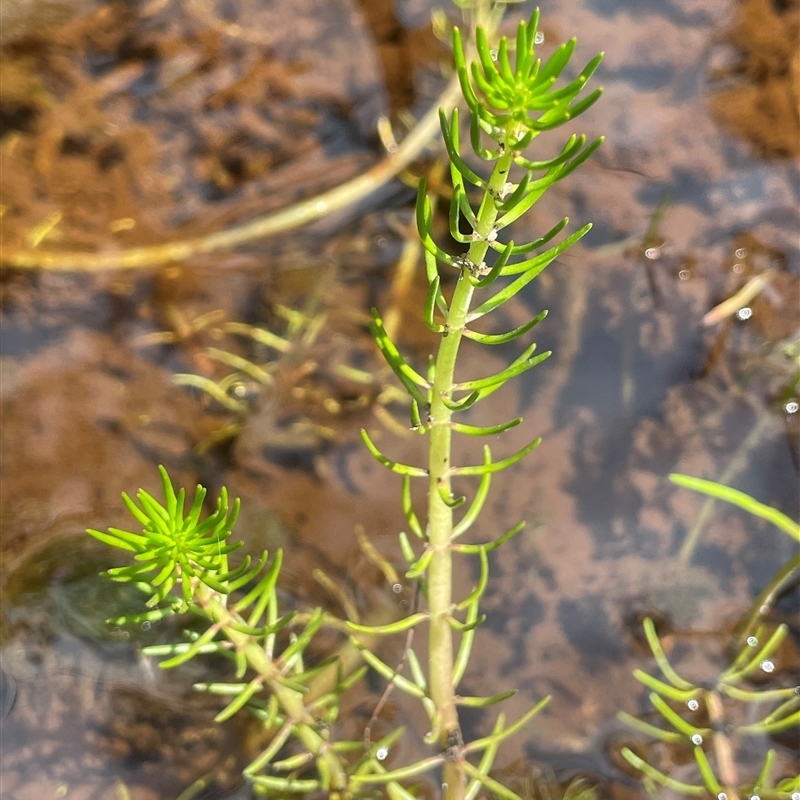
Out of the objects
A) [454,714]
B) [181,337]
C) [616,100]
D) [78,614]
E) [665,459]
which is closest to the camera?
[454,714]

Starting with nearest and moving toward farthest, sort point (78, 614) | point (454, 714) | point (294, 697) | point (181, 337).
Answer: point (294, 697)
point (454, 714)
point (78, 614)
point (181, 337)

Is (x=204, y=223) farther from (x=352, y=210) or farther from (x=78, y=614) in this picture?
(x=78, y=614)

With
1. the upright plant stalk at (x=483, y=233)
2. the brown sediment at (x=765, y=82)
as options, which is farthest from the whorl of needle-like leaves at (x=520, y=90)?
the brown sediment at (x=765, y=82)

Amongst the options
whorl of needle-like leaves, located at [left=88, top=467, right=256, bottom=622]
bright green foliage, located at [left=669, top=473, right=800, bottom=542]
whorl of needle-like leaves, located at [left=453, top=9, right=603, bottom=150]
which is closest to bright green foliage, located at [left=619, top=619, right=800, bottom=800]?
bright green foliage, located at [left=669, top=473, right=800, bottom=542]

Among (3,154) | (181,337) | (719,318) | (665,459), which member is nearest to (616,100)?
(719,318)

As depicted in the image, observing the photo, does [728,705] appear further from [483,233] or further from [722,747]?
[483,233]

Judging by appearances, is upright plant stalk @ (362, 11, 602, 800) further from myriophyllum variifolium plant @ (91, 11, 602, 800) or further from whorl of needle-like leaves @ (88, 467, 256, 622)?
whorl of needle-like leaves @ (88, 467, 256, 622)

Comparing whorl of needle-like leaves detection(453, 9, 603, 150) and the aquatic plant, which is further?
the aquatic plant
